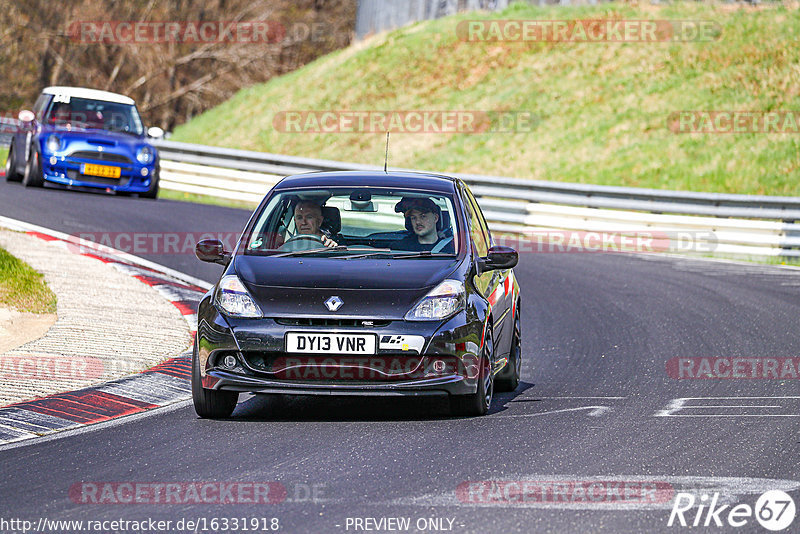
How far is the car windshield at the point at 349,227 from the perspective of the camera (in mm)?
8297

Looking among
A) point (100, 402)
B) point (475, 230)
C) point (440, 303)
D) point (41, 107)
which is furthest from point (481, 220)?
point (41, 107)

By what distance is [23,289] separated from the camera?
11.7 m

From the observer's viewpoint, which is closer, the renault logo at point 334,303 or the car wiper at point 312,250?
the renault logo at point 334,303

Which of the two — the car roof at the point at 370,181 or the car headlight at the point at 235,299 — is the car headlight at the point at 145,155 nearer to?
the car roof at the point at 370,181

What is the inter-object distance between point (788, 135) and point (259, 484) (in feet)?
80.1

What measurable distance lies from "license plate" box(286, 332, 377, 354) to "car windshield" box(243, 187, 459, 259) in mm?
883

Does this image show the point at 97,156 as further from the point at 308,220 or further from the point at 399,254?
the point at 399,254

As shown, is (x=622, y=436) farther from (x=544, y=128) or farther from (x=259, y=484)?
(x=544, y=128)

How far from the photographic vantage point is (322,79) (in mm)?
41000

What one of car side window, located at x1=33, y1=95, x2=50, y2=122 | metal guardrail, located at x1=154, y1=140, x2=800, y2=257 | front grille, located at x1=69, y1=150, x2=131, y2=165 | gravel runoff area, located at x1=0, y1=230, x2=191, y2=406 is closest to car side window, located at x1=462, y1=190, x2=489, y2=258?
gravel runoff area, located at x1=0, y1=230, x2=191, y2=406

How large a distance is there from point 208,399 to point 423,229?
1813mm

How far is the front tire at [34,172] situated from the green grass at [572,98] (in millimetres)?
12506

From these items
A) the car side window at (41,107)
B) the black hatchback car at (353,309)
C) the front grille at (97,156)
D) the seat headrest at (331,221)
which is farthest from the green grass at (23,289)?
the car side window at (41,107)

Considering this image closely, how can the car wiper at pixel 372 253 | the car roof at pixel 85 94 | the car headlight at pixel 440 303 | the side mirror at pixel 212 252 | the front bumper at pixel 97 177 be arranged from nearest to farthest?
the car headlight at pixel 440 303
the car wiper at pixel 372 253
the side mirror at pixel 212 252
the front bumper at pixel 97 177
the car roof at pixel 85 94
